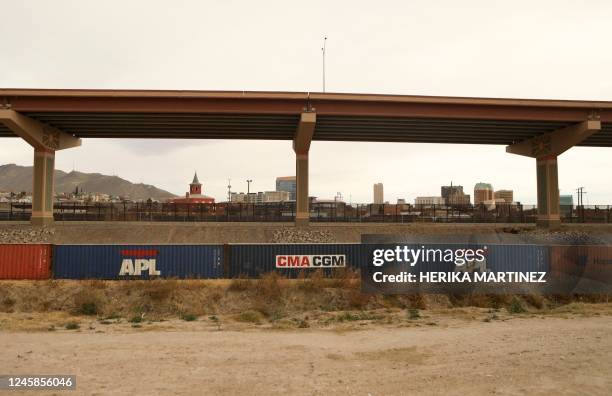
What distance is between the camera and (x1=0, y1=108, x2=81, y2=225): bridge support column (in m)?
34.0

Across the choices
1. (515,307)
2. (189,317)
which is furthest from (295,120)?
(515,307)

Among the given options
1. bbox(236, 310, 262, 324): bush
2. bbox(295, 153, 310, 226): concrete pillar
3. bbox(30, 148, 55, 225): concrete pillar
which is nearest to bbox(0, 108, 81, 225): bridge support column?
bbox(30, 148, 55, 225): concrete pillar

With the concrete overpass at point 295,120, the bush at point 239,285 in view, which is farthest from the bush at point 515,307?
the concrete overpass at point 295,120

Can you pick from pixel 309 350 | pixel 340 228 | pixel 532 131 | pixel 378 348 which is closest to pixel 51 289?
pixel 309 350

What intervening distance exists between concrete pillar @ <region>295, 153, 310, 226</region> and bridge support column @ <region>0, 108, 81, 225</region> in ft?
72.9

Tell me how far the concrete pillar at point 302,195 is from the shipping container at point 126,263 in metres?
16.1

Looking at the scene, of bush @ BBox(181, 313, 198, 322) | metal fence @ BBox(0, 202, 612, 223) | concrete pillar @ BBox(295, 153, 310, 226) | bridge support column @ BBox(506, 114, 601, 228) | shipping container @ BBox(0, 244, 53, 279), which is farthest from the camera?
metal fence @ BBox(0, 202, 612, 223)

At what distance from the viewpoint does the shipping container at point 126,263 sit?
20.3m

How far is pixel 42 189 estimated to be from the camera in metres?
35.6

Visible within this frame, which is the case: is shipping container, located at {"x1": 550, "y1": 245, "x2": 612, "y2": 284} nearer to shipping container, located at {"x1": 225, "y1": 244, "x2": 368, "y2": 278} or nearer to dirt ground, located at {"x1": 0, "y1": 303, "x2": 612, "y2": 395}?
dirt ground, located at {"x1": 0, "y1": 303, "x2": 612, "y2": 395}

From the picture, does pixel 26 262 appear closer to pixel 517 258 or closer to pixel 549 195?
pixel 517 258

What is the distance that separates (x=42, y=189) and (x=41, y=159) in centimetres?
275

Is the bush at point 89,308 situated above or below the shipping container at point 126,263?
below

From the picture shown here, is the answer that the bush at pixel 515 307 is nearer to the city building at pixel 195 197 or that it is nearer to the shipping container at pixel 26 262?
the shipping container at pixel 26 262
